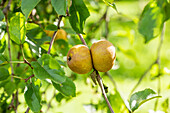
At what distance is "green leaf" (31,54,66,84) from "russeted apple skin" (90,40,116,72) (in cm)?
14

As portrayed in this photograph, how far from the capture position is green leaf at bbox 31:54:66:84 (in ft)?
2.65

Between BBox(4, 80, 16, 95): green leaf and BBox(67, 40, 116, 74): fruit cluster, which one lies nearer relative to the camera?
BBox(67, 40, 116, 74): fruit cluster

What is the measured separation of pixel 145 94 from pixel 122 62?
3616 millimetres

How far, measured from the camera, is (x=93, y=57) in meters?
0.91

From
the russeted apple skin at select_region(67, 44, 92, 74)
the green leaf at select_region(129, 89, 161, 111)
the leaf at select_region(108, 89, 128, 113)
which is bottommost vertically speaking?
the leaf at select_region(108, 89, 128, 113)

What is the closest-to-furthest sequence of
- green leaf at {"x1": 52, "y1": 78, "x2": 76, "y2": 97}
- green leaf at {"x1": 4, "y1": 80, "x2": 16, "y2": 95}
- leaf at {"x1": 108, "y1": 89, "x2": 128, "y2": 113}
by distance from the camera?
green leaf at {"x1": 52, "y1": 78, "x2": 76, "y2": 97} → green leaf at {"x1": 4, "y1": 80, "x2": 16, "y2": 95} → leaf at {"x1": 108, "y1": 89, "x2": 128, "y2": 113}

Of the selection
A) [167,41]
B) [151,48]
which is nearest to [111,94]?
[151,48]

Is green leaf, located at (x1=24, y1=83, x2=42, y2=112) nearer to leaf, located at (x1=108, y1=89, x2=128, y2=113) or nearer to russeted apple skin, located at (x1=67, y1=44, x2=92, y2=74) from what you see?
russeted apple skin, located at (x1=67, y1=44, x2=92, y2=74)

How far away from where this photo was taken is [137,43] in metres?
5.30

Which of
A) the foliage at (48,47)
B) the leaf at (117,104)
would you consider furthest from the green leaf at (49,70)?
the leaf at (117,104)

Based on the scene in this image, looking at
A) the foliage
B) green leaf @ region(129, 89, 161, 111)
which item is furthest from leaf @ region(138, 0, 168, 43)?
green leaf @ region(129, 89, 161, 111)

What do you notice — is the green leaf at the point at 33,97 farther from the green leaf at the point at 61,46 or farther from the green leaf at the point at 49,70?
the green leaf at the point at 61,46

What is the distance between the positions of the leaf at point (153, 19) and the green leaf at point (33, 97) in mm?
598

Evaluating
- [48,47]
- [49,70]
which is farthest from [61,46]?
[49,70]
